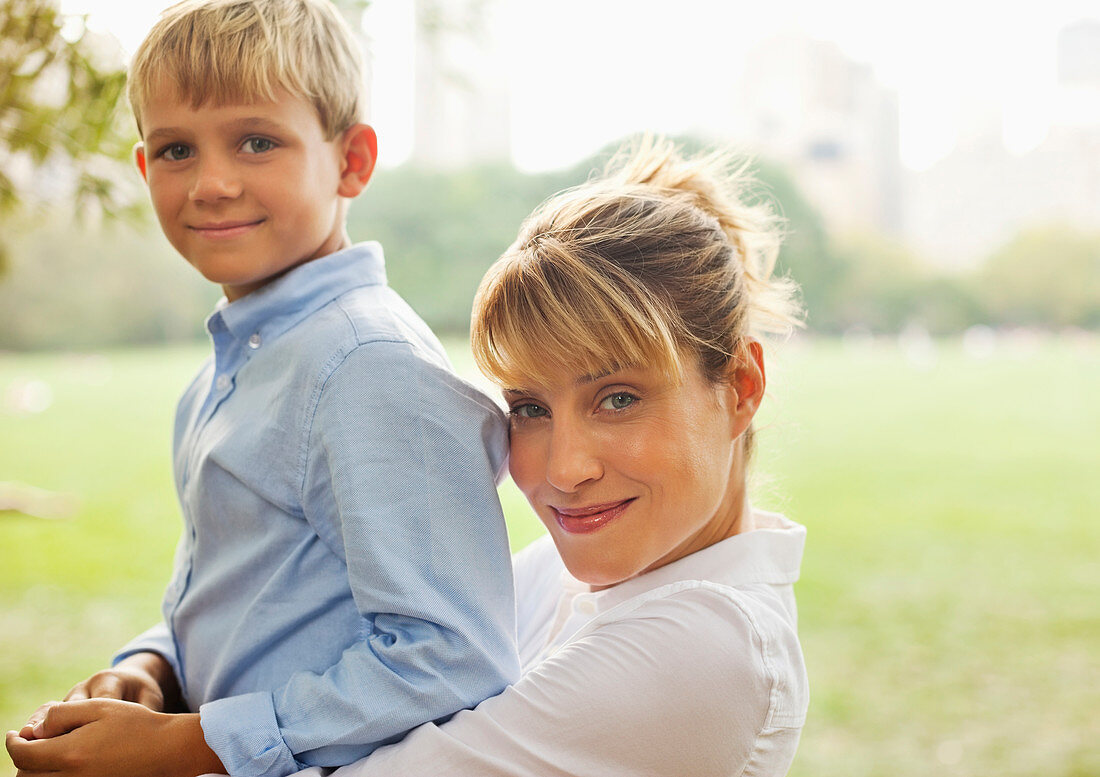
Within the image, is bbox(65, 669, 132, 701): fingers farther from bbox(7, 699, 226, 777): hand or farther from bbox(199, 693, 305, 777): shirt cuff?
bbox(199, 693, 305, 777): shirt cuff

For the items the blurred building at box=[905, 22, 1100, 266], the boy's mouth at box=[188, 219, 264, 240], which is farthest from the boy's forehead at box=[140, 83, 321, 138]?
the blurred building at box=[905, 22, 1100, 266]

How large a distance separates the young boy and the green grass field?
269 mm

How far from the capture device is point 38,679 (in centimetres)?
525

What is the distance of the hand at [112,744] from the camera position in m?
1.11

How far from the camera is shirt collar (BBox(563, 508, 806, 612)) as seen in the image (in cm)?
128

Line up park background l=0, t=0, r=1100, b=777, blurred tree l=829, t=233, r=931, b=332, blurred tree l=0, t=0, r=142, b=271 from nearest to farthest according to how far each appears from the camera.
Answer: blurred tree l=0, t=0, r=142, b=271
park background l=0, t=0, r=1100, b=777
blurred tree l=829, t=233, r=931, b=332

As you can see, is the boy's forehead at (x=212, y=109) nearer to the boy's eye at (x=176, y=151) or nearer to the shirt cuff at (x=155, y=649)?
the boy's eye at (x=176, y=151)

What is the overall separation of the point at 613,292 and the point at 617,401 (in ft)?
0.43

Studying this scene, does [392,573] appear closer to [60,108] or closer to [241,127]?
[241,127]

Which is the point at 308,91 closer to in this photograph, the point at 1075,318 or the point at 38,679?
the point at 38,679

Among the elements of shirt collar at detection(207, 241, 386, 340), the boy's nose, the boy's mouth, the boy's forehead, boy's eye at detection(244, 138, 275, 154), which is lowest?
shirt collar at detection(207, 241, 386, 340)

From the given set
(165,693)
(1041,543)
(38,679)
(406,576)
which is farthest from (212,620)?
(1041,543)

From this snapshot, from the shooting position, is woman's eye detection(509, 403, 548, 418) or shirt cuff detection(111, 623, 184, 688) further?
shirt cuff detection(111, 623, 184, 688)

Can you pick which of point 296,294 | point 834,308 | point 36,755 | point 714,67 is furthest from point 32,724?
Result: point 834,308
